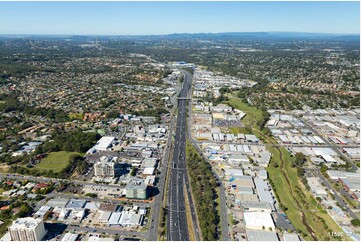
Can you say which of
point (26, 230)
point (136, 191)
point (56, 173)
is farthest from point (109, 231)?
point (56, 173)

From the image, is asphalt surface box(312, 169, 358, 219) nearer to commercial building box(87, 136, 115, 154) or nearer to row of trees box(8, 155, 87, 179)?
commercial building box(87, 136, 115, 154)

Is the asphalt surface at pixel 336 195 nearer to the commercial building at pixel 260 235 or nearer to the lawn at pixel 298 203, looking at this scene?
the lawn at pixel 298 203

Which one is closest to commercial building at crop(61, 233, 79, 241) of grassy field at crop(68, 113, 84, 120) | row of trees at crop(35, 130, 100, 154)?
row of trees at crop(35, 130, 100, 154)

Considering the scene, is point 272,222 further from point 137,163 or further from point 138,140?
point 138,140

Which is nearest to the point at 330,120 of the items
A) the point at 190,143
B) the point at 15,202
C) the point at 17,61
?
the point at 190,143

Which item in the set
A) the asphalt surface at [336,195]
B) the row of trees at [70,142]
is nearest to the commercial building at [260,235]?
the asphalt surface at [336,195]

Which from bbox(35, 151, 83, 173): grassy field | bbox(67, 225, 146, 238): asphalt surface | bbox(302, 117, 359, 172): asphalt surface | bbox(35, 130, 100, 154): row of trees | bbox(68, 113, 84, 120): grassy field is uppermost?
bbox(35, 130, 100, 154): row of trees

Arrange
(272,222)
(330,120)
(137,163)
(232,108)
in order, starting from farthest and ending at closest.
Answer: (232,108) → (330,120) → (137,163) → (272,222)
